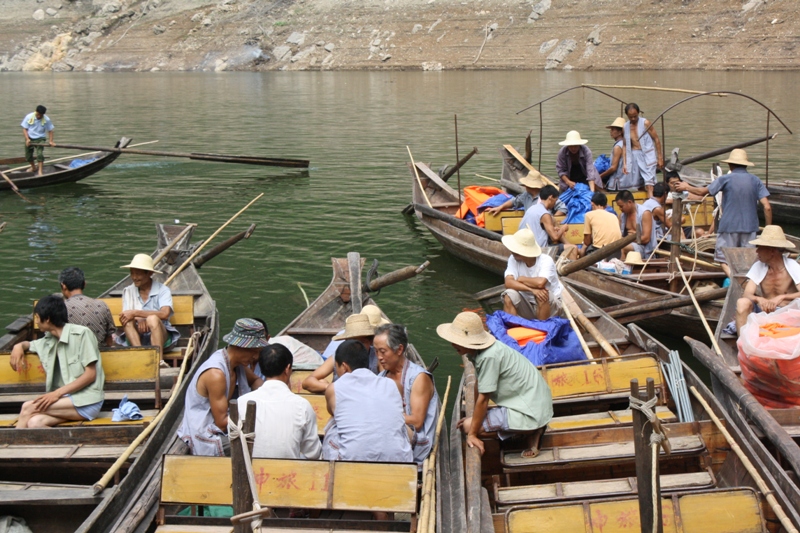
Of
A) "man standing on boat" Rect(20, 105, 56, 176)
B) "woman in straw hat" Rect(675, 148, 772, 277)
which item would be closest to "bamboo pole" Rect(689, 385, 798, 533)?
"woman in straw hat" Rect(675, 148, 772, 277)

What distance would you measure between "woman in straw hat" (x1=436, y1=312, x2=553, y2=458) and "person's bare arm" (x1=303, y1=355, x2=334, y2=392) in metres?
1.38

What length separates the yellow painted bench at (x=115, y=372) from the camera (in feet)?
23.6

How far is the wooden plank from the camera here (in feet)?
16.9

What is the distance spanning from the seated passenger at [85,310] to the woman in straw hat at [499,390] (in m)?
3.54

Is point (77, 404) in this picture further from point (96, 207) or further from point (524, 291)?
point (96, 207)

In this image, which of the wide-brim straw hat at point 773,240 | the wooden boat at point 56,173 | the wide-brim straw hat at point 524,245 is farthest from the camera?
the wooden boat at point 56,173

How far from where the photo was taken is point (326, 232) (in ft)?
53.1

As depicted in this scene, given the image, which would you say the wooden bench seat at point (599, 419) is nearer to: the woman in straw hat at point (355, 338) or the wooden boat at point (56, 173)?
the woman in straw hat at point (355, 338)

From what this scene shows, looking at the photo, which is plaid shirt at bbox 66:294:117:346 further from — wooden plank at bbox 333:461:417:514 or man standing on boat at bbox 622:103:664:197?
man standing on boat at bbox 622:103:664:197

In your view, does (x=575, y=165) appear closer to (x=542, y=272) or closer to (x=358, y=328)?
(x=542, y=272)

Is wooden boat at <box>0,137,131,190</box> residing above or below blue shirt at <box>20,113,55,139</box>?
below

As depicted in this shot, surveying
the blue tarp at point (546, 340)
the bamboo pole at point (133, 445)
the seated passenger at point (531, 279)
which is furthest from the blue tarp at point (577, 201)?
the bamboo pole at point (133, 445)

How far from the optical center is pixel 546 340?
7.81 metres

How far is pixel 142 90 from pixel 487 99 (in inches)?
875
